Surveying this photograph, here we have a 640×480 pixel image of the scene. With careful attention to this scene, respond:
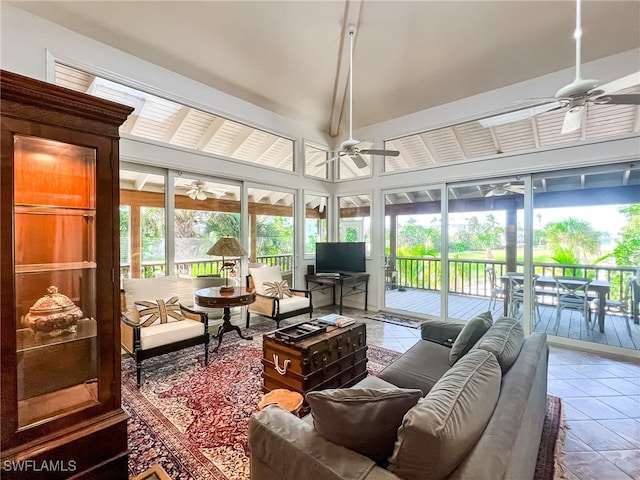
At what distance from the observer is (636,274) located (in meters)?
3.42

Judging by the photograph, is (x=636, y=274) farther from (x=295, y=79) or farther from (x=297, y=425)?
(x=295, y=79)

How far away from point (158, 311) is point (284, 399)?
1722 millimetres

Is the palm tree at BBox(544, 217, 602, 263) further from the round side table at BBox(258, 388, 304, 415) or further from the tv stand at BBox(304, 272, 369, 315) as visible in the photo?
the round side table at BBox(258, 388, 304, 415)

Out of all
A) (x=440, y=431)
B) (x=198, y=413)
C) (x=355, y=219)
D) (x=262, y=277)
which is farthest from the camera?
(x=355, y=219)

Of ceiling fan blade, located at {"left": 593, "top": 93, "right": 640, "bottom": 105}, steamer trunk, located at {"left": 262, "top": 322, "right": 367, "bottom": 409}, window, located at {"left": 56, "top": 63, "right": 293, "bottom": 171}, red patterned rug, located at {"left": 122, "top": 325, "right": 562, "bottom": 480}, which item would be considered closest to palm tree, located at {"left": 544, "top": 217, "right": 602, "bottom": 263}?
ceiling fan blade, located at {"left": 593, "top": 93, "right": 640, "bottom": 105}

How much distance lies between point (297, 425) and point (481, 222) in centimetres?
427

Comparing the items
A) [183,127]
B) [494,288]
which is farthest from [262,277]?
[494,288]

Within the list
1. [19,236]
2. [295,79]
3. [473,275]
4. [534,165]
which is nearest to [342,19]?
[295,79]

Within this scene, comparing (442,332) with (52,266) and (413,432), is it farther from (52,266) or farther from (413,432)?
(52,266)

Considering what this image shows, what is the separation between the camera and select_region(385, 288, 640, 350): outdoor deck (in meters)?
3.50

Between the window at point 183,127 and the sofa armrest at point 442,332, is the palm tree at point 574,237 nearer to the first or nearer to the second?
the sofa armrest at point 442,332

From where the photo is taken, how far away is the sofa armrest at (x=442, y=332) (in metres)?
2.69

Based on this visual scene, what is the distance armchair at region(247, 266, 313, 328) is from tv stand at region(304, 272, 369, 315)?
30.4 inches

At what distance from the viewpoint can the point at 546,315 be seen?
3.99 meters
